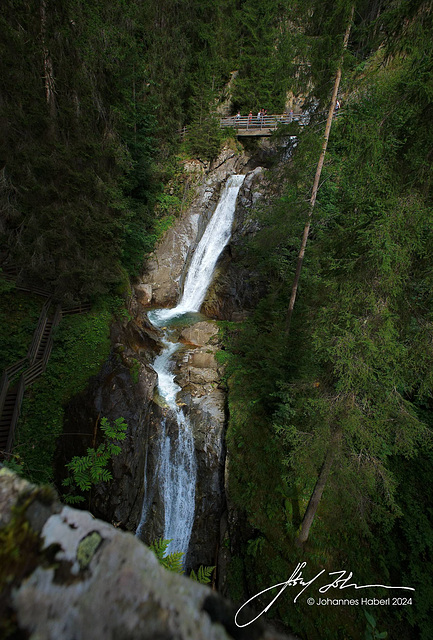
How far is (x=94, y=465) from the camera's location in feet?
20.3

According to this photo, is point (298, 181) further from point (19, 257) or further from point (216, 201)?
point (216, 201)

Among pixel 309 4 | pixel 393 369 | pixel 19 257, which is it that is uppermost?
pixel 309 4

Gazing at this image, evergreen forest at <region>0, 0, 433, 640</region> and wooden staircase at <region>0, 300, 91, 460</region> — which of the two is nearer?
evergreen forest at <region>0, 0, 433, 640</region>

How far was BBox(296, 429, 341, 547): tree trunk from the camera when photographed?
14.8ft

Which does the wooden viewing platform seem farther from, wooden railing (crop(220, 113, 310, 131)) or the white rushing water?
the white rushing water

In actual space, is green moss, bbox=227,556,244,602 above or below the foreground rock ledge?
below

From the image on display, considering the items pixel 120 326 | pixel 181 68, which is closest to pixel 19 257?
pixel 120 326

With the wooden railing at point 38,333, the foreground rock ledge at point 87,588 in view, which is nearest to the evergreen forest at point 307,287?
the wooden railing at point 38,333

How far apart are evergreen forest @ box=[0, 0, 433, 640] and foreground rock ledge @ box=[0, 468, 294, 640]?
11.7 feet

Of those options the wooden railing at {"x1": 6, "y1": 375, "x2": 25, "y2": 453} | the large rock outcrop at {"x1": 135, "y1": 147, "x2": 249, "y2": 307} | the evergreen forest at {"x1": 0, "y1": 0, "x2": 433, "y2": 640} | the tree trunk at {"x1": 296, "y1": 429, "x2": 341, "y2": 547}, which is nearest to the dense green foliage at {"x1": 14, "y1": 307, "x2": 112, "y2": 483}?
the evergreen forest at {"x1": 0, "y1": 0, "x2": 433, "y2": 640}

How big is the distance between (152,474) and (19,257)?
8297mm

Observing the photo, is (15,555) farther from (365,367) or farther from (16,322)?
(16,322)

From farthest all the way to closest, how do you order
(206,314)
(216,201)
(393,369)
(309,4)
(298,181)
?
(216,201) < (206,314) < (298,181) < (309,4) < (393,369)

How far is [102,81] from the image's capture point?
855 centimetres
